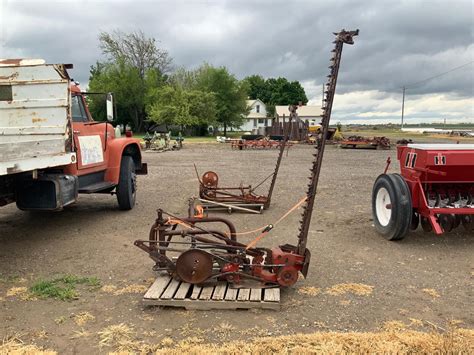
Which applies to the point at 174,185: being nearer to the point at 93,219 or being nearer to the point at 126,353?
the point at 93,219

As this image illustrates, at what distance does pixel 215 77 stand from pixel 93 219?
43815 mm

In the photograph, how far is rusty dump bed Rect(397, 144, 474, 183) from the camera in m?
5.60

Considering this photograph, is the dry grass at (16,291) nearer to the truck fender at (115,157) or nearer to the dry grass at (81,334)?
the dry grass at (81,334)

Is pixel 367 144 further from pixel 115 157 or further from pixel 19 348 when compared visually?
pixel 19 348

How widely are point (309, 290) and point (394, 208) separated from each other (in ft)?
6.86

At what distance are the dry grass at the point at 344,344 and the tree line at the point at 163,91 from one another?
3985cm

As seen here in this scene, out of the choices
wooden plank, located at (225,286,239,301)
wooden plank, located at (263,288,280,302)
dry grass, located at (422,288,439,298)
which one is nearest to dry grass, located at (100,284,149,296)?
wooden plank, located at (225,286,239,301)

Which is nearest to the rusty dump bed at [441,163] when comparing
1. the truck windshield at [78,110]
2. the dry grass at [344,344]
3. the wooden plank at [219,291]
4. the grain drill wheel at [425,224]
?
the grain drill wheel at [425,224]

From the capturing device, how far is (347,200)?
30.4 ft

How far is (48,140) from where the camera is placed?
20.3 ft

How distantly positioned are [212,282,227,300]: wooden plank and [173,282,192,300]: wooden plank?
26 cm

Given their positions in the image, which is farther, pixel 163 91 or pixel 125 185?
pixel 163 91

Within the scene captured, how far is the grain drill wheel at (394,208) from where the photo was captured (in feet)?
18.8

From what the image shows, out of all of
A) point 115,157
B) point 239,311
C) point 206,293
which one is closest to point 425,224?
point 239,311
